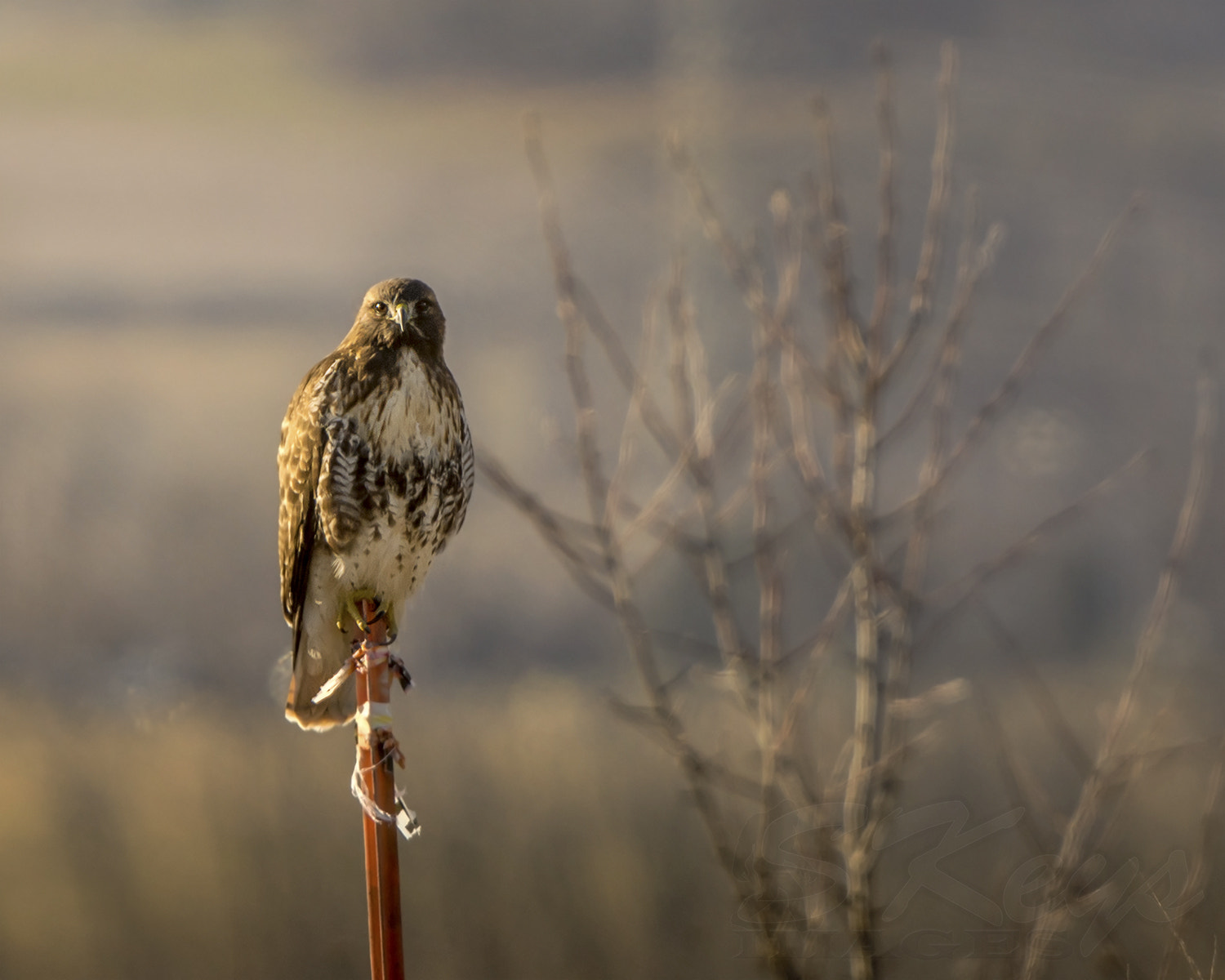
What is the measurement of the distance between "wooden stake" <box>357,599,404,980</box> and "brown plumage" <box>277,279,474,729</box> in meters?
0.57

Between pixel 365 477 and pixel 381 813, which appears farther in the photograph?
pixel 365 477

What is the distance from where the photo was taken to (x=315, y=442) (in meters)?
2.71

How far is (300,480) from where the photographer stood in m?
2.77

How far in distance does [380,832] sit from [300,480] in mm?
991

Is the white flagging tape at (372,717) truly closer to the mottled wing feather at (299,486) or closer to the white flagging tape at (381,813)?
the white flagging tape at (381,813)

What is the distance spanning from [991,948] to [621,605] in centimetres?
155

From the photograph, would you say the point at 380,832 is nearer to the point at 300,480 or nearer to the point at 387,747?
the point at 387,747

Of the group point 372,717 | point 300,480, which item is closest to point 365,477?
point 300,480

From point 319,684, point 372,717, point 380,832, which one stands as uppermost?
point 319,684

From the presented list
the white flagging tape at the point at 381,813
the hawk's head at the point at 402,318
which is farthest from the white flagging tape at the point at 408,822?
the hawk's head at the point at 402,318

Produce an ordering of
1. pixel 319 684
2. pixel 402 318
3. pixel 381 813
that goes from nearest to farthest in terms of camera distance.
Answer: pixel 381 813 → pixel 402 318 → pixel 319 684

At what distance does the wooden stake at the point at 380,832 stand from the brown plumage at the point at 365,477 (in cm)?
57

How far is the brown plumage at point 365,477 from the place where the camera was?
2672 millimetres

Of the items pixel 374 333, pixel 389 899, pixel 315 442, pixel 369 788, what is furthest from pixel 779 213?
pixel 389 899
